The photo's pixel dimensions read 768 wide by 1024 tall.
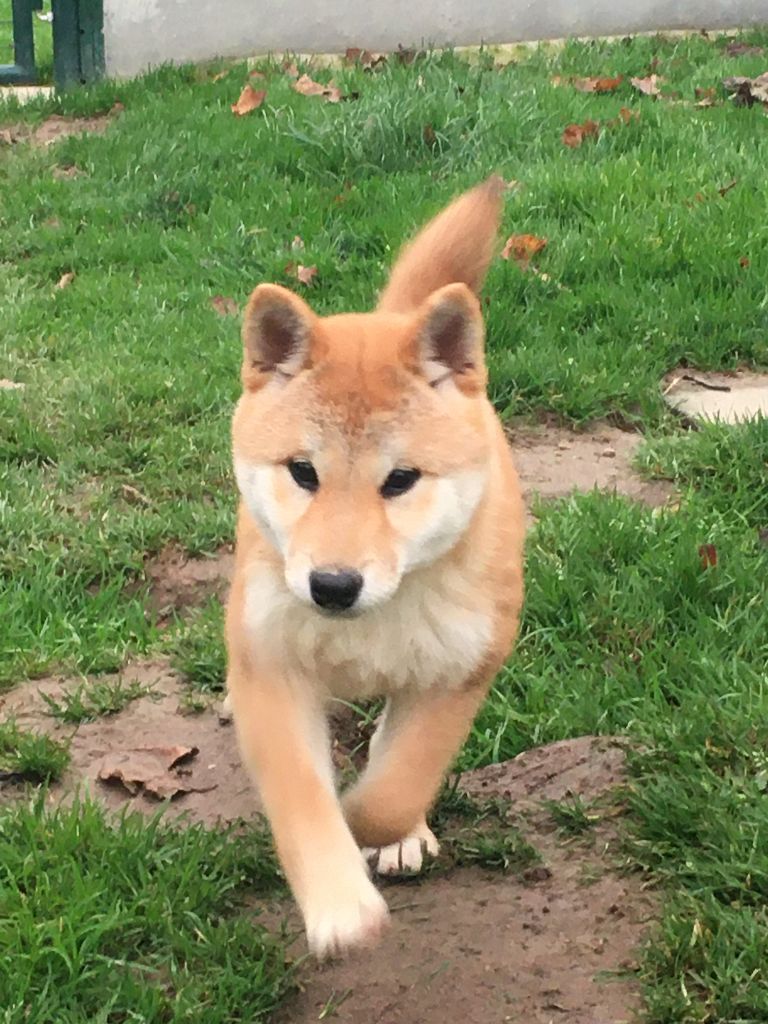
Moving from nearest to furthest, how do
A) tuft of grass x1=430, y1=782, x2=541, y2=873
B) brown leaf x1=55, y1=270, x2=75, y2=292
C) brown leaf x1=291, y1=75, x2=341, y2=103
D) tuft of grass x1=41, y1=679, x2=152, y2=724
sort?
tuft of grass x1=430, y1=782, x2=541, y2=873
tuft of grass x1=41, y1=679, x2=152, y2=724
brown leaf x1=55, y1=270, x2=75, y2=292
brown leaf x1=291, y1=75, x2=341, y2=103

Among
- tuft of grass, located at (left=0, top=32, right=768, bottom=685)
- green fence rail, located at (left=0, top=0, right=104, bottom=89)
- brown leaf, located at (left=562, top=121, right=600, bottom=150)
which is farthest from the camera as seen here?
green fence rail, located at (left=0, top=0, right=104, bottom=89)

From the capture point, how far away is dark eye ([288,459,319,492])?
7.77 ft

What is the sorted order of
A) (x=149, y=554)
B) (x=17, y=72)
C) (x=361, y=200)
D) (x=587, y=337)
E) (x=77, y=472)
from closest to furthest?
(x=149, y=554), (x=77, y=472), (x=587, y=337), (x=361, y=200), (x=17, y=72)

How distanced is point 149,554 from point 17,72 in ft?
20.5

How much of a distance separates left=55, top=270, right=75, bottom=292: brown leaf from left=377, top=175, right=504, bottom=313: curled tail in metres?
3.18

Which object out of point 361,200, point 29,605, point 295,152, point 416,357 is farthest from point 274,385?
point 295,152

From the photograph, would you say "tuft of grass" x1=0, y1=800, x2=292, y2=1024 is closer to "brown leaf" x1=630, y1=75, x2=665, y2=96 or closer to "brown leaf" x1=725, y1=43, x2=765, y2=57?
"brown leaf" x1=630, y1=75, x2=665, y2=96

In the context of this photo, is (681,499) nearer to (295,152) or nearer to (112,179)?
(295,152)

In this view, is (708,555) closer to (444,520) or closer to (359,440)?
(444,520)

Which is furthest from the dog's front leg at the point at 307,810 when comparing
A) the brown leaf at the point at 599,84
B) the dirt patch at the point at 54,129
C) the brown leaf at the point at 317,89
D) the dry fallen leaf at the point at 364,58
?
the dry fallen leaf at the point at 364,58

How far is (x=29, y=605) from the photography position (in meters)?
3.70

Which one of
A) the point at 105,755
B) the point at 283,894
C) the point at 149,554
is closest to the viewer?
the point at 283,894

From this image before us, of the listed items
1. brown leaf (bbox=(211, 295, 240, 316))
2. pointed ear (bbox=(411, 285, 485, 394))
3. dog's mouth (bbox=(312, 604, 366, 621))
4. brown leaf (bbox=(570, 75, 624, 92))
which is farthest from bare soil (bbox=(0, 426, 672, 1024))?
brown leaf (bbox=(570, 75, 624, 92))

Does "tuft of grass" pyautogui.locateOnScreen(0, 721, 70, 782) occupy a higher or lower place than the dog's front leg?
lower
